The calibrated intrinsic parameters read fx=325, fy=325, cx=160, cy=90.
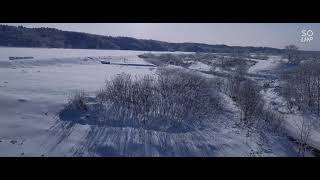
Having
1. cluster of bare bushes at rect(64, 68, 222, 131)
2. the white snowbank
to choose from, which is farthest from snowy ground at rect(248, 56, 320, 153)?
the white snowbank

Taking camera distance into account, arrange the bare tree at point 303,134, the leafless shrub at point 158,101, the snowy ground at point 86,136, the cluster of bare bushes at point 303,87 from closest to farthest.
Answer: the snowy ground at point 86,136 < the bare tree at point 303,134 < the leafless shrub at point 158,101 < the cluster of bare bushes at point 303,87

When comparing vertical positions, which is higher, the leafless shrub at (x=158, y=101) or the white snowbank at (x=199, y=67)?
the white snowbank at (x=199, y=67)

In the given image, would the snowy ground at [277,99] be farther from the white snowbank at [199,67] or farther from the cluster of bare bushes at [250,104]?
the white snowbank at [199,67]

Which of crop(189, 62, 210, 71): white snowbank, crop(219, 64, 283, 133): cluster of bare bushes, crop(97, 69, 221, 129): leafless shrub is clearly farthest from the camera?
crop(189, 62, 210, 71): white snowbank

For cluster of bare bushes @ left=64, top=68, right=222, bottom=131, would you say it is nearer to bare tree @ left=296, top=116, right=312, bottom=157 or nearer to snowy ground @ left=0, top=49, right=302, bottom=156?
snowy ground @ left=0, top=49, right=302, bottom=156

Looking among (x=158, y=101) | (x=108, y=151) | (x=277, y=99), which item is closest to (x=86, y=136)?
(x=108, y=151)

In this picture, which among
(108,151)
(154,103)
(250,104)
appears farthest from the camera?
(250,104)

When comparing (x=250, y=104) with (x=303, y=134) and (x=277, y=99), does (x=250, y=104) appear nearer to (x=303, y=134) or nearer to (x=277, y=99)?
(x=303, y=134)

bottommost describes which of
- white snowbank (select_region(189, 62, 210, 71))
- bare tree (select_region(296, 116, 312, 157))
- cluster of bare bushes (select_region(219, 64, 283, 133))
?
bare tree (select_region(296, 116, 312, 157))

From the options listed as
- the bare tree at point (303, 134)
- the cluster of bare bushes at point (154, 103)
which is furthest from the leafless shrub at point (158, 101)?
the bare tree at point (303, 134)

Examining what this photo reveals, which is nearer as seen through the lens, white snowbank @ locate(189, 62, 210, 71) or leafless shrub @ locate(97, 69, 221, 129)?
leafless shrub @ locate(97, 69, 221, 129)
